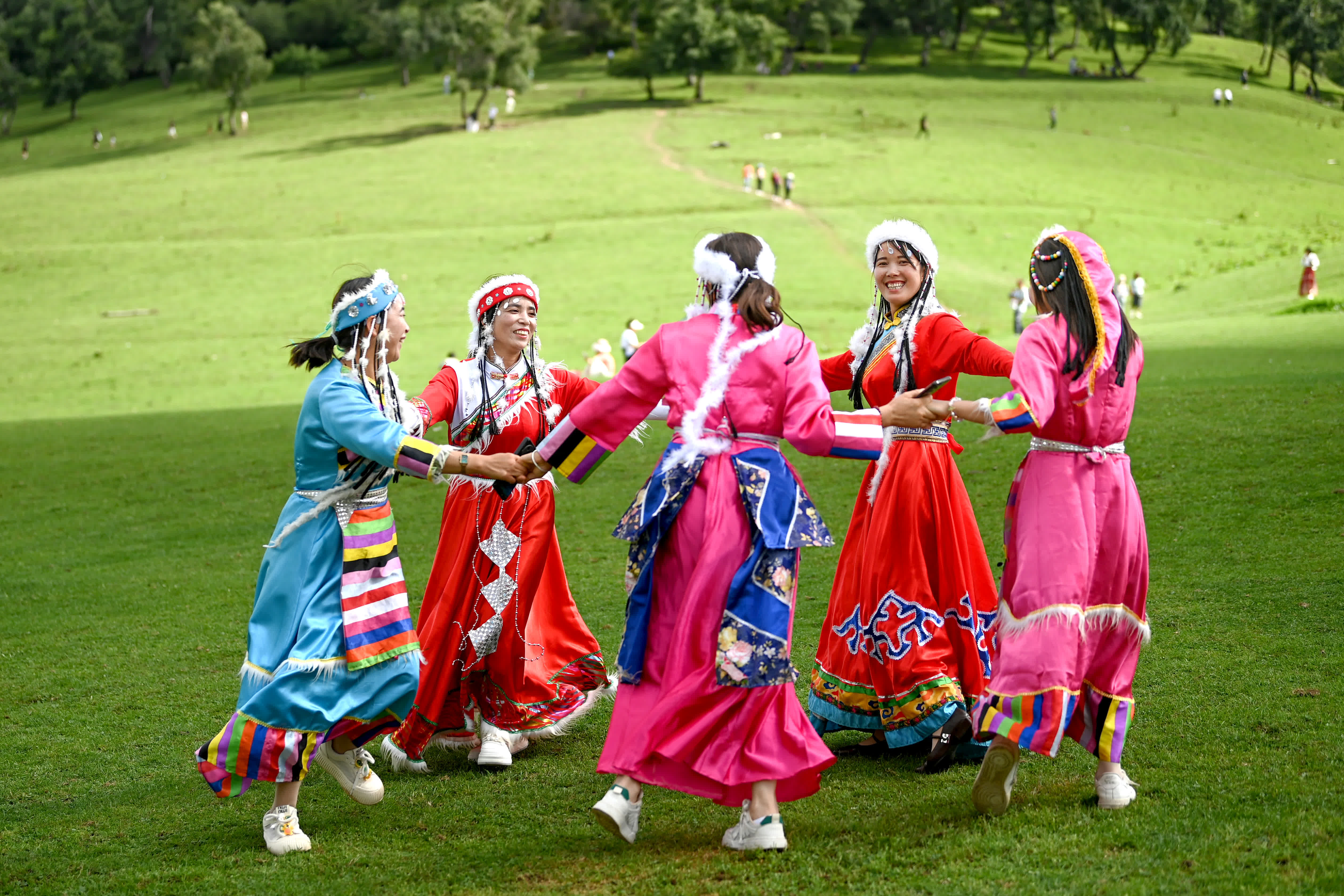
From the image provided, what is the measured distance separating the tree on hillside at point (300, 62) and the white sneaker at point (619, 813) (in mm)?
86176

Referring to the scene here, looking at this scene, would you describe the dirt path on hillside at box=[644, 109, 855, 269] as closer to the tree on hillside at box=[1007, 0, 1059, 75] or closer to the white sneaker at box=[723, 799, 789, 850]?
the tree on hillside at box=[1007, 0, 1059, 75]

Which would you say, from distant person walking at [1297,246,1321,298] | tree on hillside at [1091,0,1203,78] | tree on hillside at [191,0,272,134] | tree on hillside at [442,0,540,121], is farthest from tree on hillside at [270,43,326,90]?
distant person walking at [1297,246,1321,298]

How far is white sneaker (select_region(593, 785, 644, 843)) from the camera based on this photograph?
14.5 feet

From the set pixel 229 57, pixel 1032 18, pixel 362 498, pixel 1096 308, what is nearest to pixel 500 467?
pixel 362 498

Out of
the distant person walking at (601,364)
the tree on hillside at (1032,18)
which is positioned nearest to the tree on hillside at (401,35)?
the tree on hillside at (1032,18)

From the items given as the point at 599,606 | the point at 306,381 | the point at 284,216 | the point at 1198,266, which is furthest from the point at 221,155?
the point at 599,606

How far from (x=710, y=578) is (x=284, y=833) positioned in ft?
6.41

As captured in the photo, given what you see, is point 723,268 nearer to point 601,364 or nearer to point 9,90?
point 601,364

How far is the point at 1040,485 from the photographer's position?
492 centimetres

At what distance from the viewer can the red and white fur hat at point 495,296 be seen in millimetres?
6523

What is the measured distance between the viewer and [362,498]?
5109 mm

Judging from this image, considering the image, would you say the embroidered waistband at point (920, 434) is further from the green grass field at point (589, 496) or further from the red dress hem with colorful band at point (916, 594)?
the green grass field at point (589, 496)

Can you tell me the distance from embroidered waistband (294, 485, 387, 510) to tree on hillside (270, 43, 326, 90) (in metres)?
85.0

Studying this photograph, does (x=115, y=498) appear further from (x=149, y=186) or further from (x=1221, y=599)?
(x=149, y=186)
